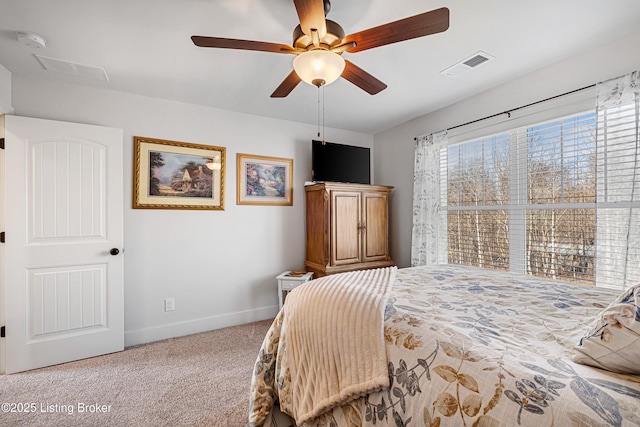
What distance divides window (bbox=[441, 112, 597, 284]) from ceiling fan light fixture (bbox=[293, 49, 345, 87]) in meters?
2.03

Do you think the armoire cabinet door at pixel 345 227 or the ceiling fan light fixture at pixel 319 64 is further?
the armoire cabinet door at pixel 345 227

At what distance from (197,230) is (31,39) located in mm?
1912

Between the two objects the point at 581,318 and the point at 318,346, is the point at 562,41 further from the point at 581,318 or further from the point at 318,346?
the point at 318,346

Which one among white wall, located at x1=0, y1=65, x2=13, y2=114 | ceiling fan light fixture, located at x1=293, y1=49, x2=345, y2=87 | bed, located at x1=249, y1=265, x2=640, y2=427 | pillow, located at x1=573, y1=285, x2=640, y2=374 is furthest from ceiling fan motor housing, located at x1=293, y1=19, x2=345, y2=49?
white wall, located at x1=0, y1=65, x2=13, y2=114

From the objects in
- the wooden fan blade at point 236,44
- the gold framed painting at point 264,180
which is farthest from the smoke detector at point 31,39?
the gold framed painting at point 264,180

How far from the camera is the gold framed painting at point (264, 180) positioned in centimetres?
333

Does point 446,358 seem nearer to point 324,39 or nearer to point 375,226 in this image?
point 324,39

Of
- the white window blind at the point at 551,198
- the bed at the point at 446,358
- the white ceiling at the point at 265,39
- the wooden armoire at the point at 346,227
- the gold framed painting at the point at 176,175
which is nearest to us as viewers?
the bed at the point at 446,358

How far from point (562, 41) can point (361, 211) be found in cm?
228

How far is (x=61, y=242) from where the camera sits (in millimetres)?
2422

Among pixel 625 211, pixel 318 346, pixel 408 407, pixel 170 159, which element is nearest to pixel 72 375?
pixel 170 159

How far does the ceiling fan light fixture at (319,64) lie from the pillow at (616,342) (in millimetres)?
1493

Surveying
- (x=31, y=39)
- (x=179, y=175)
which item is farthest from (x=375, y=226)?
(x=31, y=39)

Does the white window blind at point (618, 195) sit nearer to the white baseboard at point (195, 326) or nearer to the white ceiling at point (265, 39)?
the white ceiling at point (265, 39)
